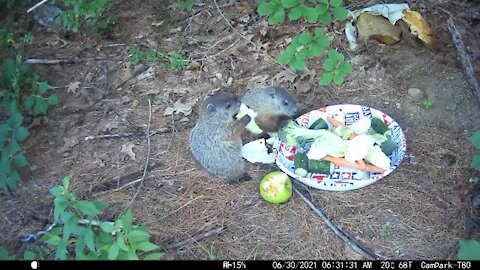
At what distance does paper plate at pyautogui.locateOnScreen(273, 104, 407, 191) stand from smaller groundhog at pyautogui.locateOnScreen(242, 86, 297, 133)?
0.35ft

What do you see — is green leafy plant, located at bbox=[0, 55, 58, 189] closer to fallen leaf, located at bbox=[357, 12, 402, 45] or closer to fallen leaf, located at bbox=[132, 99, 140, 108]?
fallen leaf, located at bbox=[132, 99, 140, 108]

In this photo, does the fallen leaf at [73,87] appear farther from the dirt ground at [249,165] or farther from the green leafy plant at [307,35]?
the green leafy plant at [307,35]

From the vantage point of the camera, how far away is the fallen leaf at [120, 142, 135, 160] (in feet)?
12.9

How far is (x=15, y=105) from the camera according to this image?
12.6 ft

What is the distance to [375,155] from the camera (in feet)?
11.3

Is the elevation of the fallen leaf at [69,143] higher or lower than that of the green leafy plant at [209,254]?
higher

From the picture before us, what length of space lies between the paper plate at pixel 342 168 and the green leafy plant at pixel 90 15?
1810 mm

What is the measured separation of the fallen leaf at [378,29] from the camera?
14.4 feet

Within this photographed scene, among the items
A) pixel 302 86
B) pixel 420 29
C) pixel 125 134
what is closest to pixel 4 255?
pixel 125 134

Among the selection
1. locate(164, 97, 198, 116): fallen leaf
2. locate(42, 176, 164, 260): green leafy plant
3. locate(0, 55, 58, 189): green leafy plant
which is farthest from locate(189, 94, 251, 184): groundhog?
locate(0, 55, 58, 189): green leafy plant

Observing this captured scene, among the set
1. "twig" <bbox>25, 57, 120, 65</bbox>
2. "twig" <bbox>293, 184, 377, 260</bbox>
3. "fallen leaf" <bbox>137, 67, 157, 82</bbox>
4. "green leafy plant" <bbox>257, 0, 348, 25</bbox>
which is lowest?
"twig" <bbox>293, 184, 377, 260</bbox>

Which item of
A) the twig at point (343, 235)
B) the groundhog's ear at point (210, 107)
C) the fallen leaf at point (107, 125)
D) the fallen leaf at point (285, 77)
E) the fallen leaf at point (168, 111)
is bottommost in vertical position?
the twig at point (343, 235)

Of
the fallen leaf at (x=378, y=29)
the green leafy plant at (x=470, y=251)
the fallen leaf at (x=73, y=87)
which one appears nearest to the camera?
the green leafy plant at (x=470, y=251)

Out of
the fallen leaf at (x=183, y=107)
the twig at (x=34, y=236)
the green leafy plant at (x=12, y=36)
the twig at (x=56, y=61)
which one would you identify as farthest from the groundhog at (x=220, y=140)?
the green leafy plant at (x=12, y=36)
